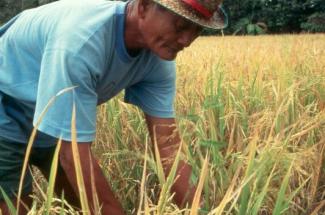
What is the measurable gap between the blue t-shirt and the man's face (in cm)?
10

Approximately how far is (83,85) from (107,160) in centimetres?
61

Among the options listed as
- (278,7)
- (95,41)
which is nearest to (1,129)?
(95,41)

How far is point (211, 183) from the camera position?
51.7 inches

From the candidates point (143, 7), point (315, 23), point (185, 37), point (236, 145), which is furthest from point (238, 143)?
point (315, 23)

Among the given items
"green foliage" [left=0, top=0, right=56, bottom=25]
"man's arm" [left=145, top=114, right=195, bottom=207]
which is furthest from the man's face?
"green foliage" [left=0, top=0, right=56, bottom=25]

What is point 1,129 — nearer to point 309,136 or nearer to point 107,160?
point 107,160

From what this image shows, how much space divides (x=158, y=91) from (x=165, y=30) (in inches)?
15.8

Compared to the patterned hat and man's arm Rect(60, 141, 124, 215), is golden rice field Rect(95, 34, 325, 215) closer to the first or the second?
man's arm Rect(60, 141, 124, 215)

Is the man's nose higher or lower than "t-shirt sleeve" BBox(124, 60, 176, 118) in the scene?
higher

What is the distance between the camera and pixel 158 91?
5.52ft

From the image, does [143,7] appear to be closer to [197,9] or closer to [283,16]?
[197,9]

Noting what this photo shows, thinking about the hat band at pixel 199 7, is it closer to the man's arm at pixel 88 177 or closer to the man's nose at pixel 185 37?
the man's nose at pixel 185 37

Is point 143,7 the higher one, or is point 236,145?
point 143,7

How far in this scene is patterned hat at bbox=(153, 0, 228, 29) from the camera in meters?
1.25
